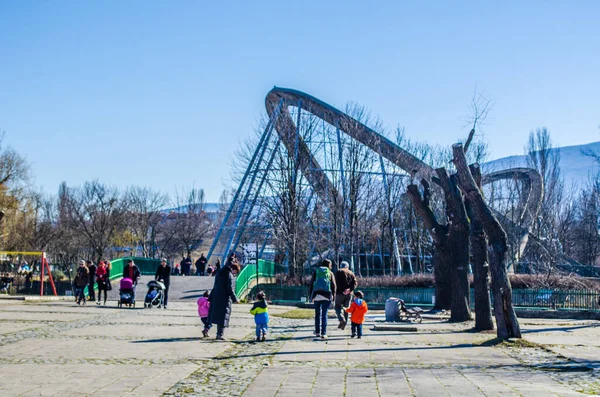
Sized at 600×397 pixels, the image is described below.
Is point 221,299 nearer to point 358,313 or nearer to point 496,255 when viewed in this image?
point 358,313

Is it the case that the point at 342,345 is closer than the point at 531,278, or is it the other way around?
the point at 342,345

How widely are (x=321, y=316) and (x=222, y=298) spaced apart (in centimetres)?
236

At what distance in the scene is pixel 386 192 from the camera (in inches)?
1762

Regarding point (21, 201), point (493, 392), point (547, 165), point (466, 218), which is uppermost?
point (547, 165)

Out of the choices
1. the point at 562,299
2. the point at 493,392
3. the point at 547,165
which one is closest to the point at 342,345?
the point at 493,392

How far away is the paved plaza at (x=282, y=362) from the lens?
901 cm

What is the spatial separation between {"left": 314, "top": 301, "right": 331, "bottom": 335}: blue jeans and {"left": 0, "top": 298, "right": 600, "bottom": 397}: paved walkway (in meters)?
0.29

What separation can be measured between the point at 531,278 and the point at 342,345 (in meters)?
21.8

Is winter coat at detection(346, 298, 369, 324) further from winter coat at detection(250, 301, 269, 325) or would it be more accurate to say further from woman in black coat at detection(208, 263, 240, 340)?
woman in black coat at detection(208, 263, 240, 340)

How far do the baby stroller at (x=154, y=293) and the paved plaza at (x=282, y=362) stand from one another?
5816 millimetres

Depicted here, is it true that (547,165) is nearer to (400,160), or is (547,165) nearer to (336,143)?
(400,160)

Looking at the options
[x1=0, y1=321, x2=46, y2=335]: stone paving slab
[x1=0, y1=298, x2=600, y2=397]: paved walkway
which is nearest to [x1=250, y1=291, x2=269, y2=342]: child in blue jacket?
[x1=0, y1=298, x2=600, y2=397]: paved walkway

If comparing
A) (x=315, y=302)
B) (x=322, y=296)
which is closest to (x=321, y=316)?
(x=315, y=302)

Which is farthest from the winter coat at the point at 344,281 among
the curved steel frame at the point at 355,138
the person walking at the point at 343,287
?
the curved steel frame at the point at 355,138
